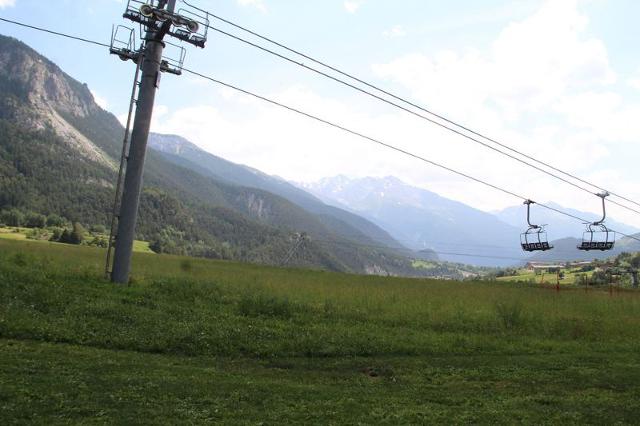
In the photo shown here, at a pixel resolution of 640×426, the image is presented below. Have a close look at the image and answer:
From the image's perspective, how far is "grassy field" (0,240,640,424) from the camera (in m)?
10.4

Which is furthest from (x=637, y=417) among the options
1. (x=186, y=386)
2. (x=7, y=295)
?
(x=7, y=295)

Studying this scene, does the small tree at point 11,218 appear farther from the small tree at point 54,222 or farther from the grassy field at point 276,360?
the grassy field at point 276,360

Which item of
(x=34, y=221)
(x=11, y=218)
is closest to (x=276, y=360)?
(x=34, y=221)

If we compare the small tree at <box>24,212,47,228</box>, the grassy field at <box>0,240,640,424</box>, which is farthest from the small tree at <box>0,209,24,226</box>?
the grassy field at <box>0,240,640,424</box>

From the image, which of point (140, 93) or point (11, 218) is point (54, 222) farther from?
point (140, 93)

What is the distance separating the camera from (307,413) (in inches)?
415

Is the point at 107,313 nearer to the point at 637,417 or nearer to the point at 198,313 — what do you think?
the point at 198,313

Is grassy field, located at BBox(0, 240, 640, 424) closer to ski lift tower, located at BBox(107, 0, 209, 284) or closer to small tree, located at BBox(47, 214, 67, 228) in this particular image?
ski lift tower, located at BBox(107, 0, 209, 284)

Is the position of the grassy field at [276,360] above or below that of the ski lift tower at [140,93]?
below

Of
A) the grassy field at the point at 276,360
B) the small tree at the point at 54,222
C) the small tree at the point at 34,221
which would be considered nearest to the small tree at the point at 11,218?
the small tree at the point at 34,221

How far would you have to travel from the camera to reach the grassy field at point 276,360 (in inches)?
411

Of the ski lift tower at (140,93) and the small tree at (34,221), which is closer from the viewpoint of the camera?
the ski lift tower at (140,93)

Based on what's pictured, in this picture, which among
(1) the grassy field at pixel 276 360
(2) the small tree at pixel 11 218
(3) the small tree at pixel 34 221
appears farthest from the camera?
(3) the small tree at pixel 34 221

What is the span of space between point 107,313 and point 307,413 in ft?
32.4
